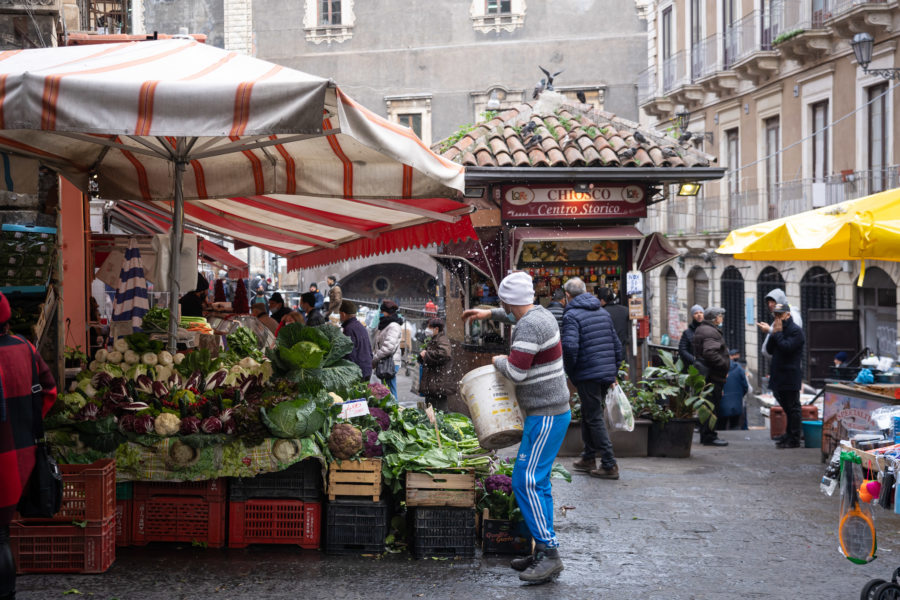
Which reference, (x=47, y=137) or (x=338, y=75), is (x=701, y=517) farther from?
(x=338, y=75)

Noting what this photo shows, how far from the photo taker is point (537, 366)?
5.66m

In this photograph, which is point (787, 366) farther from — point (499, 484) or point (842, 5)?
point (842, 5)

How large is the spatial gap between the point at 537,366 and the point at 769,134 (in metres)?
20.6

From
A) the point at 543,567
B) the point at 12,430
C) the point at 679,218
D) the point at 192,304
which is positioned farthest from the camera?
the point at 679,218

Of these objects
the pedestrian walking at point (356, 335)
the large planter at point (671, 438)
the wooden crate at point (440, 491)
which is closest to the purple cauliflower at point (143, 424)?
the wooden crate at point (440, 491)

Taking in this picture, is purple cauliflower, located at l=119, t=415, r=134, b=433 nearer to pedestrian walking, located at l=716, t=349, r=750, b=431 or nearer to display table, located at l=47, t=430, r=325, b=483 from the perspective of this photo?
display table, located at l=47, t=430, r=325, b=483

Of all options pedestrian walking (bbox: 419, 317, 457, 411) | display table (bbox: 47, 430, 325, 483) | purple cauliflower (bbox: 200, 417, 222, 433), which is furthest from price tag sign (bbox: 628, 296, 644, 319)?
purple cauliflower (bbox: 200, 417, 222, 433)

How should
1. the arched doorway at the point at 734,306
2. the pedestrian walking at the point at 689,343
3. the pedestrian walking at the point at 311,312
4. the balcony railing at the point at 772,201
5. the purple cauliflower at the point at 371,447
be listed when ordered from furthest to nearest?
the arched doorway at the point at 734,306, the balcony railing at the point at 772,201, the pedestrian walking at the point at 311,312, the pedestrian walking at the point at 689,343, the purple cauliflower at the point at 371,447

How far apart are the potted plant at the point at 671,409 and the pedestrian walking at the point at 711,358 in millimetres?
1054

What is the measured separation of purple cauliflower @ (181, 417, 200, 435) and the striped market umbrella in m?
3.52

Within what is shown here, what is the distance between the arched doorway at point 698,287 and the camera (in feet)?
91.5

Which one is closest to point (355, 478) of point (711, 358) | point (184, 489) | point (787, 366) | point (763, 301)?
point (184, 489)

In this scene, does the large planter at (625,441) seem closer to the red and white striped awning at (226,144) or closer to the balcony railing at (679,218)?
the red and white striped awning at (226,144)

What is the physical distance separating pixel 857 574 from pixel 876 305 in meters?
14.2
